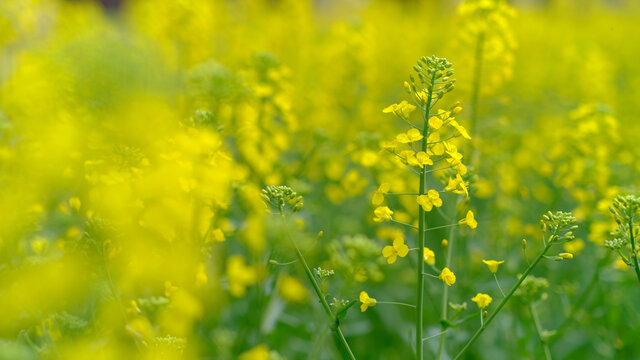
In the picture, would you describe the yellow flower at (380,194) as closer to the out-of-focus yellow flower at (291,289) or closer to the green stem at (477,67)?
the out-of-focus yellow flower at (291,289)

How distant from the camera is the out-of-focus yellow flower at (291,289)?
2734 mm

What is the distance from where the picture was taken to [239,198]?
2566mm

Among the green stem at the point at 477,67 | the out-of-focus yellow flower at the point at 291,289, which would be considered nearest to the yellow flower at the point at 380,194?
the out-of-focus yellow flower at the point at 291,289

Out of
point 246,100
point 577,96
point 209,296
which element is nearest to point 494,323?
point 209,296

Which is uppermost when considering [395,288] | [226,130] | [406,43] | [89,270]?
[226,130]

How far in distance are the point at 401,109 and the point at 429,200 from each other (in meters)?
0.27

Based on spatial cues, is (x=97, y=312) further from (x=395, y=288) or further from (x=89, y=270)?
(x=395, y=288)

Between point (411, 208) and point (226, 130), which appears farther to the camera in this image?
point (411, 208)

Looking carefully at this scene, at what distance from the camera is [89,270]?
199cm

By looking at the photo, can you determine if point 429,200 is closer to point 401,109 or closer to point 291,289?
point 401,109

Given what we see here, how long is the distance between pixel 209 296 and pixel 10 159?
95 centimetres

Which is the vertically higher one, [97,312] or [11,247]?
[11,247]

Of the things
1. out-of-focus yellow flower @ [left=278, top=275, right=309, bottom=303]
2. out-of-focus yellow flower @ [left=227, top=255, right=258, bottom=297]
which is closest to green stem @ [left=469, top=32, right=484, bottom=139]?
out-of-focus yellow flower @ [left=278, top=275, right=309, bottom=303]

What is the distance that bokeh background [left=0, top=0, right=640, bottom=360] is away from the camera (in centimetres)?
192
